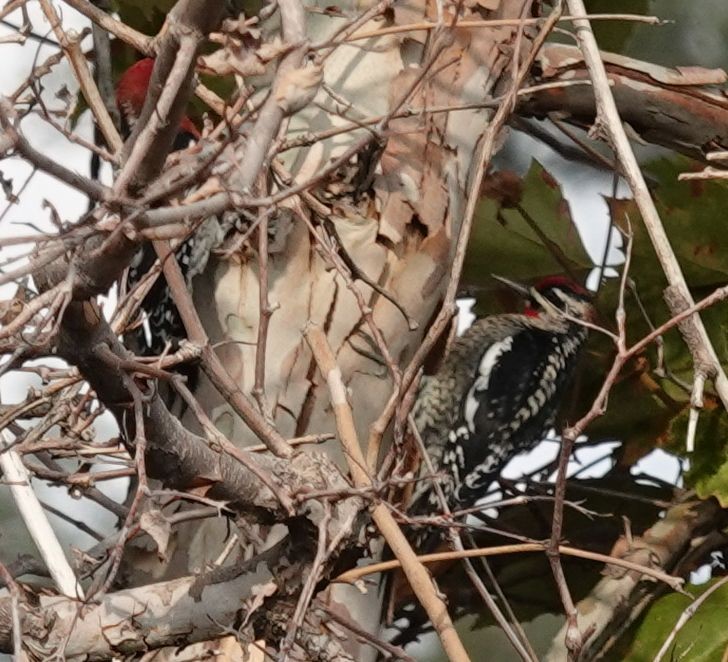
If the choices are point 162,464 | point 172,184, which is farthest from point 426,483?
point 172,184

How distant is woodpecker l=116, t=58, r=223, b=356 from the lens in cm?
259

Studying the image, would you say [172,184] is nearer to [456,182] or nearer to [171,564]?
[171,564]

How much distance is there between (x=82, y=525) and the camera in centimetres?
283

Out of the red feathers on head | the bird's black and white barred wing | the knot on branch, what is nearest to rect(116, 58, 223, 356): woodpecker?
the red feathers on head

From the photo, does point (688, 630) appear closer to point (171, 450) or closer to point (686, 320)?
point (686, 320)

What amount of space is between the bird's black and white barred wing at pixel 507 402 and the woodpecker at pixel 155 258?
0.96m

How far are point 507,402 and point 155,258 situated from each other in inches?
46.2

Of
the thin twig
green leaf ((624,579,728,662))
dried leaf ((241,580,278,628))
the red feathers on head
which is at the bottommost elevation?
green leaf ((624,579,728,662))

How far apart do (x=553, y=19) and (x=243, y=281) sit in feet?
2.36

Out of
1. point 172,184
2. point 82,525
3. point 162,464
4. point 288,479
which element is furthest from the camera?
point 82,525

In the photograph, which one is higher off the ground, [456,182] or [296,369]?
[456,182]

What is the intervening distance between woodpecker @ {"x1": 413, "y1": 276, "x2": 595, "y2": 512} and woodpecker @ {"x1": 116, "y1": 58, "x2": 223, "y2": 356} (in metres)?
0.88

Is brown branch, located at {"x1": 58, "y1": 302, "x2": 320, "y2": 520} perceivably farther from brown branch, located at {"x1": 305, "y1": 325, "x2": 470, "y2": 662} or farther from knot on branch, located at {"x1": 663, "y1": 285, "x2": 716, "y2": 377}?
knot on branch, located at {"x1": 663, "y1": 285, "x2": 716, "y2": 377}

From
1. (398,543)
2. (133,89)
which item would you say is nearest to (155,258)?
(133,89)
